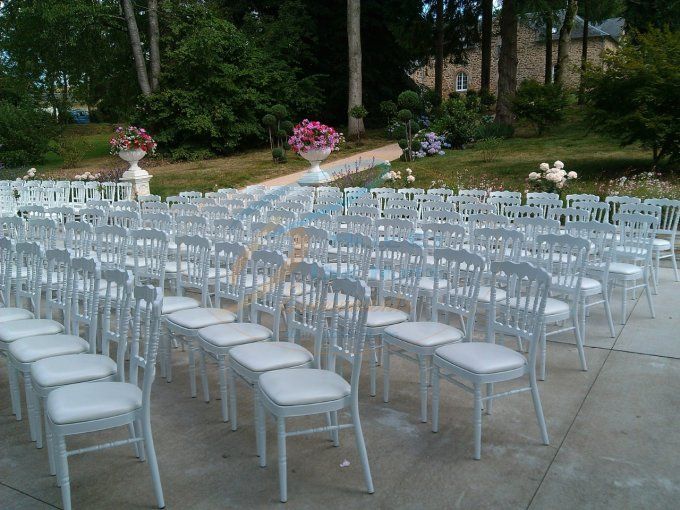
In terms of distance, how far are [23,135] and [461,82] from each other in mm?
29300

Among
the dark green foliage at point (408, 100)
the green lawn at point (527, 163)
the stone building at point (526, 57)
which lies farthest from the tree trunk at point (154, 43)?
the stone building at point (526, 57)

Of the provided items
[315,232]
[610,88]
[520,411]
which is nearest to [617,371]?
[520,411]

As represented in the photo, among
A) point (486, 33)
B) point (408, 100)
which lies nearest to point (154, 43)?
point (408, 100)

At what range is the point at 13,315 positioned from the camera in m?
4.07

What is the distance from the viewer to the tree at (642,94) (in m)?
11.3

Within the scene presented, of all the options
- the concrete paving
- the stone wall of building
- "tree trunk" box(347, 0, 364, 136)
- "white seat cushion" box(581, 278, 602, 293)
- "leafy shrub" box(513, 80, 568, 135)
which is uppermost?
the stone wall of building

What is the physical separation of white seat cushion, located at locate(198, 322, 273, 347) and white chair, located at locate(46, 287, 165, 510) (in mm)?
636

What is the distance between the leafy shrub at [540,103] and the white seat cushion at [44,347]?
18968 mm

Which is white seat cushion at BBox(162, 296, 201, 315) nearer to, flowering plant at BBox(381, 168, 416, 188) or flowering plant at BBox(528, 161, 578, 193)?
flowering plant at BBox(528, 161, 578, 193)

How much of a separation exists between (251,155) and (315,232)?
60.4 feet

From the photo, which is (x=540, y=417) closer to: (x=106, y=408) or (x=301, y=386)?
(x=301, y=386)

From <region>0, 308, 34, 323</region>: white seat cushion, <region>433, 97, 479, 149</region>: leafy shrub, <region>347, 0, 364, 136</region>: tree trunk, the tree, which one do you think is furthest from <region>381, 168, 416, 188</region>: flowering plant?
<region>347, 0, 364, 136</region>: tree trunk

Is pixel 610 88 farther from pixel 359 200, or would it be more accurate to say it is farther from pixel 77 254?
pixel 77 254

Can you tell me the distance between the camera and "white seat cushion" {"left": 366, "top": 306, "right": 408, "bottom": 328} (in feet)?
12.7
